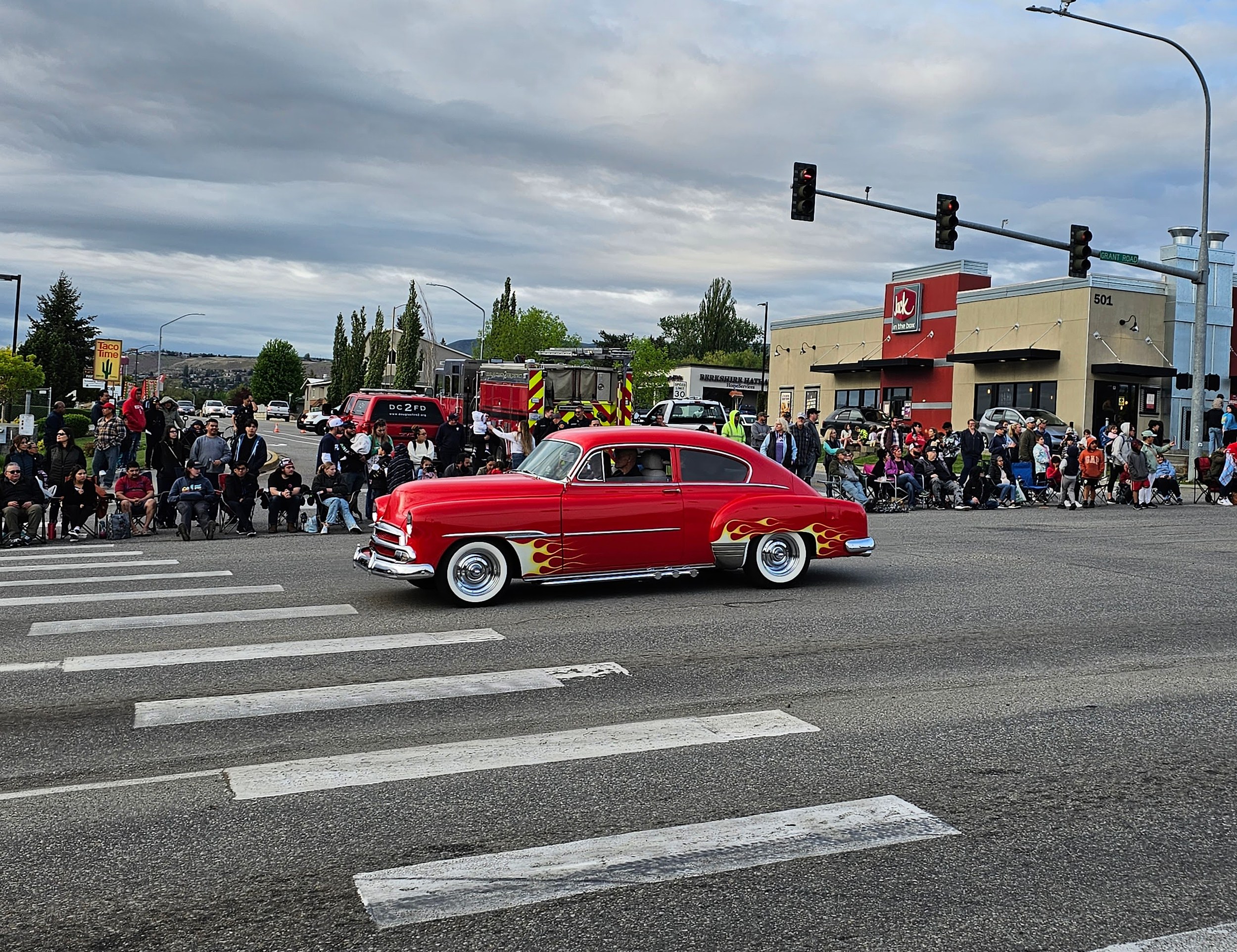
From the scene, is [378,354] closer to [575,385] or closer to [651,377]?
[651,377]

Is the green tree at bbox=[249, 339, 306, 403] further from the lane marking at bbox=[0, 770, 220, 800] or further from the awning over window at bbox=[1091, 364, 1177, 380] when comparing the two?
the lane marking at bbox=[0, 770, 220, 800]

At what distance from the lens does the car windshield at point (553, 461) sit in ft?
35.6

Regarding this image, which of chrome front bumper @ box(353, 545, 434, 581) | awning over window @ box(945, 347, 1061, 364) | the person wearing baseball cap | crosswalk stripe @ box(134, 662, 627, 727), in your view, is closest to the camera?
crosswalk stripe @ box(134, 662, 627, 727)

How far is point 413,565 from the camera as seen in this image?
1016 cm

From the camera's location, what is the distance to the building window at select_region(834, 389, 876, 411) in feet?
182

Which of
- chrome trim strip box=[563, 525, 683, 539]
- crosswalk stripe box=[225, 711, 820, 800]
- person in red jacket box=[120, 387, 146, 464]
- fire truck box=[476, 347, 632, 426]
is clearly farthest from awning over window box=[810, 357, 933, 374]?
crosswalk stripe box=[225, 711, 820, 800]

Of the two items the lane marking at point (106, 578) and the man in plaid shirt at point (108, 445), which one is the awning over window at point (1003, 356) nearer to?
the man in plaid shirt at point (108, 445)

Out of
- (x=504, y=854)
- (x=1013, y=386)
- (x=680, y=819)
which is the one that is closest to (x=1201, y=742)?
(x=680, y=819)

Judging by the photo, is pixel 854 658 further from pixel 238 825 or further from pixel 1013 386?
pixel 1013 386

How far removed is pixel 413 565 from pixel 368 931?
6.35m

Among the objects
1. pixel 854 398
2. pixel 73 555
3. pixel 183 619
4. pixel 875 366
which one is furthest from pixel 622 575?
pixel 854 398

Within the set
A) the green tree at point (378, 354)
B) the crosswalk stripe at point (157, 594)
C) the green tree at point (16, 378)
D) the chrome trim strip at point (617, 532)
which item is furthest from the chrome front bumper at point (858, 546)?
the green tree at point (378, 354)

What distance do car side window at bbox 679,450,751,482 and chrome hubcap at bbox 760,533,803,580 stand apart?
674 mm

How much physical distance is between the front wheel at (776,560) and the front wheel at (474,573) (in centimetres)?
248
